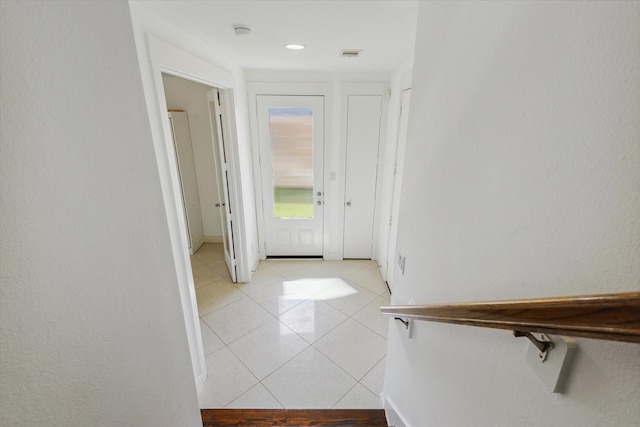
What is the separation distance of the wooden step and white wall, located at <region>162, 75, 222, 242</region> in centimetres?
308

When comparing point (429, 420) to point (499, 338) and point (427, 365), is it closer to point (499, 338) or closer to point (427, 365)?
point (427, 365)

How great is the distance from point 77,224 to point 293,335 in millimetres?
2238

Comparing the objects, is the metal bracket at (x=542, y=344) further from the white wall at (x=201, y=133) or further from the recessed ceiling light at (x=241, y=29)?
the white wall at (x=201, y=133)

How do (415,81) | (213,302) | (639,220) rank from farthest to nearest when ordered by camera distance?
1. (213,302)
2. (415,81)
3. (639,220)

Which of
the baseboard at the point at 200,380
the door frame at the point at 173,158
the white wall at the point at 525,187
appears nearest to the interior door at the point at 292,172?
the door frame at the point at 173,158

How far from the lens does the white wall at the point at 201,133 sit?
374 centimetres

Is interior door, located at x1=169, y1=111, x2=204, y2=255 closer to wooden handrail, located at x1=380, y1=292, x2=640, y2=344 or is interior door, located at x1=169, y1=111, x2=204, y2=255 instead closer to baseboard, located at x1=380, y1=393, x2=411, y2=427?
baseboard, located at x1=380, y1=393, x2=411, y2=427

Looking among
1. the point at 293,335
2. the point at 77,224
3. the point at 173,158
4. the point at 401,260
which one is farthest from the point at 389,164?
the point at 77,224

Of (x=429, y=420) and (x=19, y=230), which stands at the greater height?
(x=19, y=230)

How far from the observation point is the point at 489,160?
28.7 inches

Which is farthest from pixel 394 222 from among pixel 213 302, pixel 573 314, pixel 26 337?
pixel 26 337

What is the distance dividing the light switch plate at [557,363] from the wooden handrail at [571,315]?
0.06 meters

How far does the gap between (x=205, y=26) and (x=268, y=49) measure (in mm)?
649

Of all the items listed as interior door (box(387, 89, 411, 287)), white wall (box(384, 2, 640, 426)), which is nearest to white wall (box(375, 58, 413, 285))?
interior door (box(387, 89, 411, 287))
